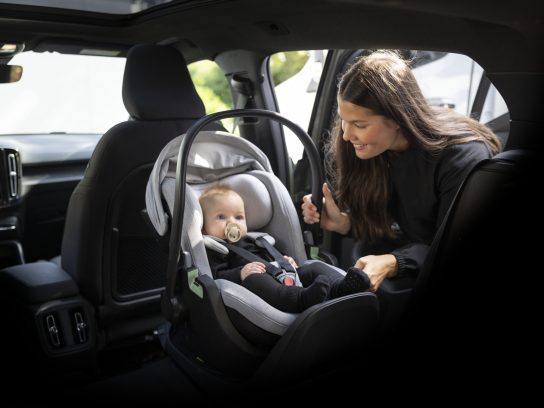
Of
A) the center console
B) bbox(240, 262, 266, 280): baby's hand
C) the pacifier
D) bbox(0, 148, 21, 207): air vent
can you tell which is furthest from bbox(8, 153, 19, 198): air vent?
bbox(240, 262, 266, 280): baby's hand

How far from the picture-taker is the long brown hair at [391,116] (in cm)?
202

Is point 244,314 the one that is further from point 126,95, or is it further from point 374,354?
point 126,95

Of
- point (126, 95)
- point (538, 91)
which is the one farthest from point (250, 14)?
point (538, 91)

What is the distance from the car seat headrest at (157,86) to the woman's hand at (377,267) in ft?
3.89

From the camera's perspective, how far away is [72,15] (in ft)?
9.57

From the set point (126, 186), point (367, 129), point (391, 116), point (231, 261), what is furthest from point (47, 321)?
point (391, 116)

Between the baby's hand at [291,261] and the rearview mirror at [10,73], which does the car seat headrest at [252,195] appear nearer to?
the baby's hand at [291,261]

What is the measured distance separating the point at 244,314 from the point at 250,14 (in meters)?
1.44

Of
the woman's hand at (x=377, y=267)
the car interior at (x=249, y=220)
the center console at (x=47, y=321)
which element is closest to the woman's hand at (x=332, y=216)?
the car interior at (x=249, y=220)

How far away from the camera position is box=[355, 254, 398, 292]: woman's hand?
6.33 feet

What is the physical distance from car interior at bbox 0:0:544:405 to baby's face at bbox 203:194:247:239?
115mm

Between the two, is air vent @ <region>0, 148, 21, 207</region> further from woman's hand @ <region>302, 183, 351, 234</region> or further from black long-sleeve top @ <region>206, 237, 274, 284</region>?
woman's hand @ <region>302, 183, 351, 234</region>

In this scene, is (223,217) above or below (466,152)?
below

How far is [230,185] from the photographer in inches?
96.1
